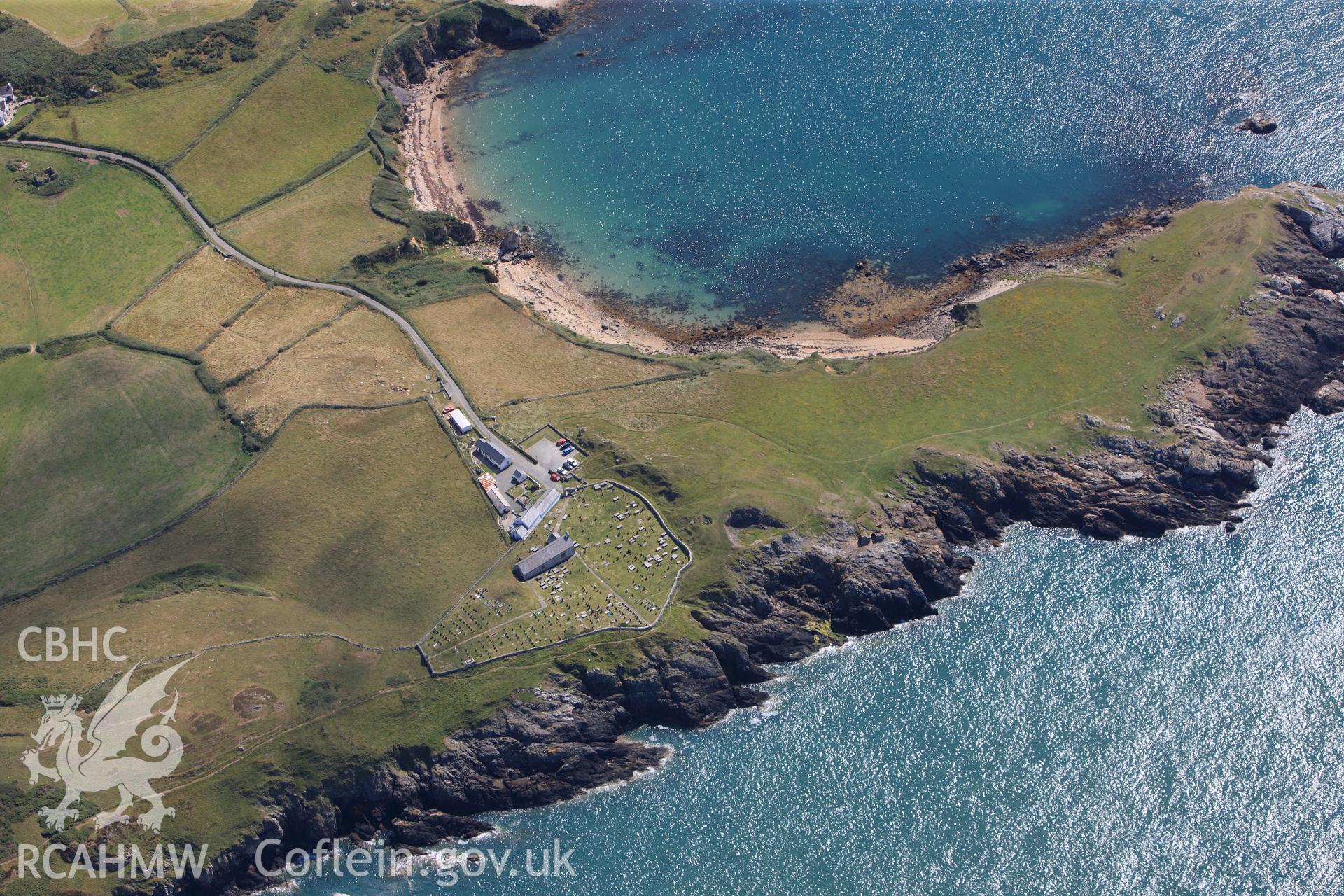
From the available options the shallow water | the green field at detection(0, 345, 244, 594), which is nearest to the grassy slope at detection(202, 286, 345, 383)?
the green field at detection(0, 345, 244, 594)

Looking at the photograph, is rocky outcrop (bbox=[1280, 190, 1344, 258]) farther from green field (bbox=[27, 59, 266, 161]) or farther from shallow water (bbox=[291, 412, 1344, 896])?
green field (bbox=[27, 59, 266, 161])

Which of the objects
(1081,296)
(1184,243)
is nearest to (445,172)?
(1081,296)

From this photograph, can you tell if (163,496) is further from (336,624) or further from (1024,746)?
(1024,746)

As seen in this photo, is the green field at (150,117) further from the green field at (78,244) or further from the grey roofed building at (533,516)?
the grey roofed building at (533,516)

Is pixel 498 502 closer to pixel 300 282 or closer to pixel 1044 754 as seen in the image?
pixel 300 282

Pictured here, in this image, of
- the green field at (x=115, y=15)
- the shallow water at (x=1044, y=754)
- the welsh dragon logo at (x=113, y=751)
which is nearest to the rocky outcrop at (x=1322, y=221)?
the shallow water at (x=1044, y=754)
